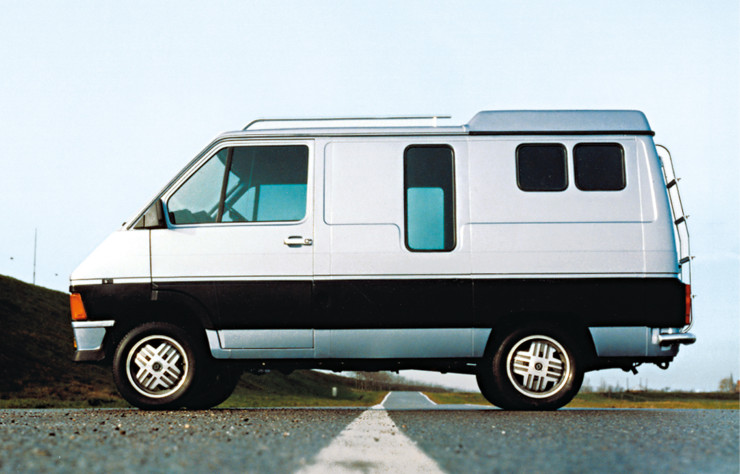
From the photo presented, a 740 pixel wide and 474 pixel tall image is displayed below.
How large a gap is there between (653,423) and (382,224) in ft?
9.98

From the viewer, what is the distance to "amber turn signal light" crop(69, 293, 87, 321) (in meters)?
8.45

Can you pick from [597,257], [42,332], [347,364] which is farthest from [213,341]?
[42,332]

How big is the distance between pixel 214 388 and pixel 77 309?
173cm

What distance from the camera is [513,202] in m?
8.28

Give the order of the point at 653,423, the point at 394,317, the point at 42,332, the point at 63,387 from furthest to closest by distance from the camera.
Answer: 1. the point at 42,332
2. the point at 63,387
3. the point at 394,317
4. the point at 653,423

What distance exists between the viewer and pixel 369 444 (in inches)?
206

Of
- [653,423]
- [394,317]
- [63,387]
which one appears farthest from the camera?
[63,387]

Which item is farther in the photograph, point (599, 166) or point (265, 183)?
point (265, 183)

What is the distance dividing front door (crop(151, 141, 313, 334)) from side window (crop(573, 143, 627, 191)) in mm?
2667

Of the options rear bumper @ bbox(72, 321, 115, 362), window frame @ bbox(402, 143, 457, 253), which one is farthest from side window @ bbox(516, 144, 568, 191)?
rear bumper @ bbox(72, 321, 115, 362)

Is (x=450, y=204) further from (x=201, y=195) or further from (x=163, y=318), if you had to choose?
(x=163, y=318)

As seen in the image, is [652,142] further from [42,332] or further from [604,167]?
[42,332]

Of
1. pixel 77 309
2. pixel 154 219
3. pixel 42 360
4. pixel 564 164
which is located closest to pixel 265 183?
pixel 154 219

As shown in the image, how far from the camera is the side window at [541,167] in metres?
8.34
